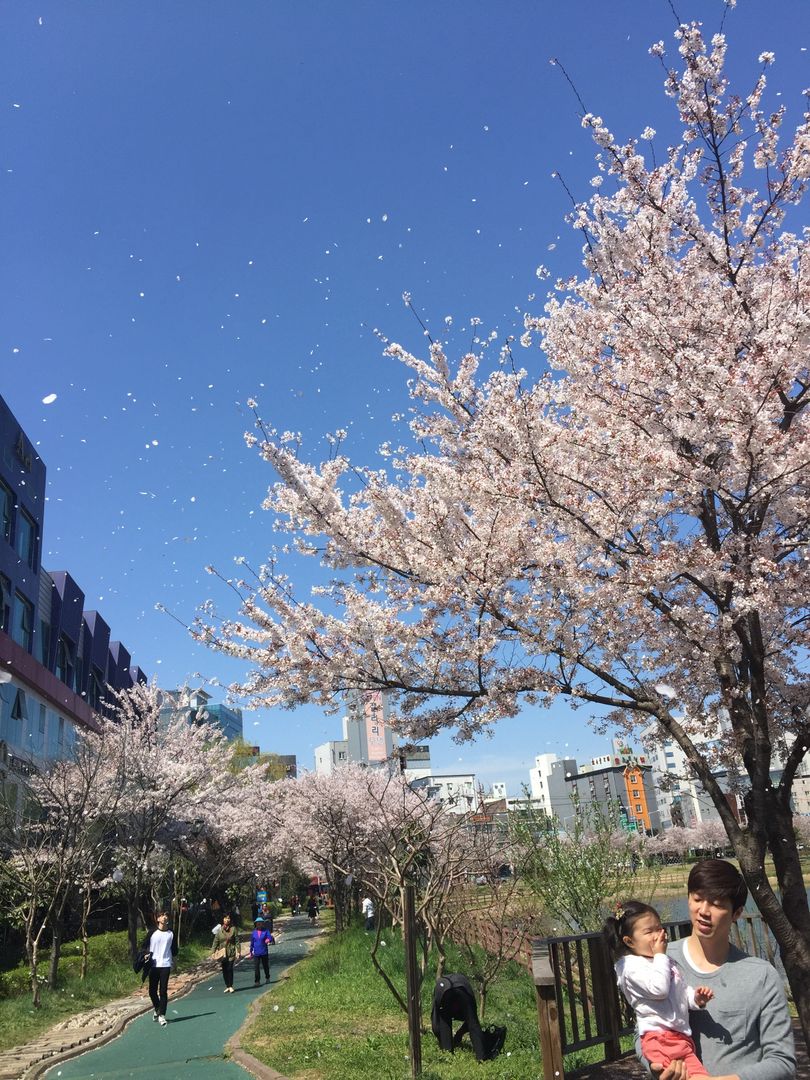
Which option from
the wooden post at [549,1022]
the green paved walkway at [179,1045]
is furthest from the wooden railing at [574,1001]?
the green paved walkway at [179,1045]

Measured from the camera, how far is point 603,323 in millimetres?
7145

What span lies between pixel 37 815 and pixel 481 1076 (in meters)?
20.6

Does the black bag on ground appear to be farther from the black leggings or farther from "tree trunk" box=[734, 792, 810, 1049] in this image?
the black leggings

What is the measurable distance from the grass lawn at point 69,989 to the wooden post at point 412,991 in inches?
270

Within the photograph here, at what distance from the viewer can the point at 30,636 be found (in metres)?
28.9

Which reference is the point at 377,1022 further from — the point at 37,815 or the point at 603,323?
the point at 37,815

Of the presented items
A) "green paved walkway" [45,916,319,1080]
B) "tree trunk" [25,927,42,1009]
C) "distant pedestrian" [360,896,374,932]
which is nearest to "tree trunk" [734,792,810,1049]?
"green paved walkway" [45,916,319,1080]

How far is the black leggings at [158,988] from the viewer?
1241 centimetres

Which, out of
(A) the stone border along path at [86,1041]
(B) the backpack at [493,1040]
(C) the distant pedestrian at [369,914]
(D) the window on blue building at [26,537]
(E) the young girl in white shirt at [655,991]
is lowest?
(C) the distant pedestrian at [369,914]

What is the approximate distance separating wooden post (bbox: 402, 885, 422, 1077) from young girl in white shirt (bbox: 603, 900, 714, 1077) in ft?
14.4

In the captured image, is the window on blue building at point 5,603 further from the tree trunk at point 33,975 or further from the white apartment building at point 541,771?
the white apartment building at point 541,771

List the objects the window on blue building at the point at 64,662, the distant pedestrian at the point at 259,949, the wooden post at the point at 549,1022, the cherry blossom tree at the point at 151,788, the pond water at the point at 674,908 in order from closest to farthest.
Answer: the wooden post at the point at 549,1022
the pond water at the point at 674,908
the distant pedestrian at the point at 259,949
the cherry blossom tree at the point at 151,788
the window on blue building at the point at 64,662

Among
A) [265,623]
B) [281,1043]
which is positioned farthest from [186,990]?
[265,623]

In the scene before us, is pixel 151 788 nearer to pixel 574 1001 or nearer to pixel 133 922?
pixel 133 922
